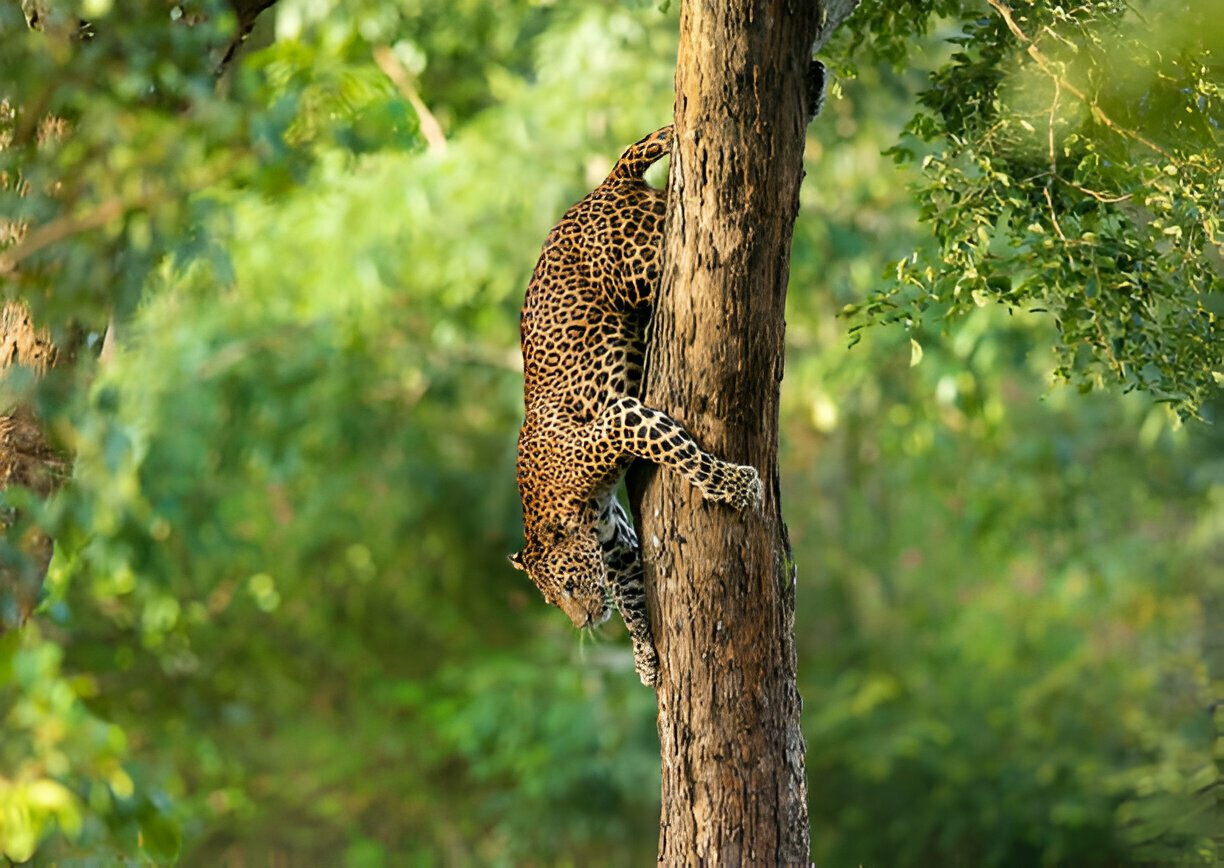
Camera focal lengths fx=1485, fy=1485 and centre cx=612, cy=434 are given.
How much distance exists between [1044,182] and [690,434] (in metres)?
1.27

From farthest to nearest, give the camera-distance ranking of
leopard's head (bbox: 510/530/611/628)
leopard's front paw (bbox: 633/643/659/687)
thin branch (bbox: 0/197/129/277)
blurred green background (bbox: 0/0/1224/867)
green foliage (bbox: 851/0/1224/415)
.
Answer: blurred green background (bbox: 0/0/1224/867) → leopard's head (bbox: 510/530/611/628) → leopard's front paw (bbox: 633/643/659/687) → green foliage (bbox: 851/0/1224/415) → thin branch (bbox: 0/197/129/277)

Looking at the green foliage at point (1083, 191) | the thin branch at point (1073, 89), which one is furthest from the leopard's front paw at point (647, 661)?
the thin branch at point (1073, 89)

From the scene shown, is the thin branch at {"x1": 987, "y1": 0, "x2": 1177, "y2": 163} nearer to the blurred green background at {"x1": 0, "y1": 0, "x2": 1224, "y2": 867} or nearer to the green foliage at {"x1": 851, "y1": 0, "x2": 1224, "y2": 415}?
the green foliage at {"x1": 851, "y1": 0, "x2": 1224, "y2": 415}

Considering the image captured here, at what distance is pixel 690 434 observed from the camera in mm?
3543

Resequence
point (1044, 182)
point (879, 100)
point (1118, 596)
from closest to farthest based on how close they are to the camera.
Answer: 1. point (1044, 182)
2. point (879, 100)
3. point (1118, 596)

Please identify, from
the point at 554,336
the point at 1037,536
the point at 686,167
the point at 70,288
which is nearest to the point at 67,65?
the point at 70,288

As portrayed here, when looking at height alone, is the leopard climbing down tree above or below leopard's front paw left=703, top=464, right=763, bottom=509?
above

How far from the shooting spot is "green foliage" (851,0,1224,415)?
12.0 feet

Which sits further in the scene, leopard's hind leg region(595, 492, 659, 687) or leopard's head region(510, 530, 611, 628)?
leopard's head region(510, 530, 611, 628)

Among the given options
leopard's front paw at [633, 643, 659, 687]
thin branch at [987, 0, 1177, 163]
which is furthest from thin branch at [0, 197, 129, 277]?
thin branch at [987, 0, 1177, 163]

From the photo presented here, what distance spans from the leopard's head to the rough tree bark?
38 centimetres

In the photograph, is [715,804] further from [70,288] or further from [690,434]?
[70,288]

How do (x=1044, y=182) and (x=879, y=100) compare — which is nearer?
(x=1044, y=182)

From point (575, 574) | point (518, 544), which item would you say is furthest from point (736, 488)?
point (518, 544)
